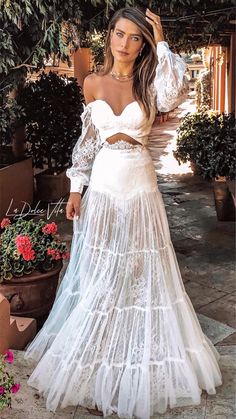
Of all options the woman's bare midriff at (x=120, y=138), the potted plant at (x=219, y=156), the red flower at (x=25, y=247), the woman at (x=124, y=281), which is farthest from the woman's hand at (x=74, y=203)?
the potted plant at (x=219, y=156)

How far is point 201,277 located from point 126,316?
2.12m

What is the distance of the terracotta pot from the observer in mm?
3268

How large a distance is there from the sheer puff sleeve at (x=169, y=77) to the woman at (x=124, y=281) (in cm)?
1

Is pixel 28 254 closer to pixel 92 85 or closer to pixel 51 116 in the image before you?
pixel 92 85

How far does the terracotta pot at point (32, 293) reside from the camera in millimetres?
3268

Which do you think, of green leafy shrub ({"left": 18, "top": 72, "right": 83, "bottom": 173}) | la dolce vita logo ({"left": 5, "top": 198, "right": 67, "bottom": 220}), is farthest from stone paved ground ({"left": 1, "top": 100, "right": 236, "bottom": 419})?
green leafy shrub ({"left": 18, "top": 72, "right": 83, "bottom": 173})

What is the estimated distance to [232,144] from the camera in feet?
21.3

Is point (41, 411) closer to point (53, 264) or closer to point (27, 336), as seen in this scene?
point (27, 336)

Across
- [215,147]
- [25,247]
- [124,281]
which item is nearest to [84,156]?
[124,281]

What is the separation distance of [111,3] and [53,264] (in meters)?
1.92

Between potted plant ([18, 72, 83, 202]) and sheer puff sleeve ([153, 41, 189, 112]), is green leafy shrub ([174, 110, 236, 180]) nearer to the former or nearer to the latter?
potted plant ([18, 72, 83, 202])

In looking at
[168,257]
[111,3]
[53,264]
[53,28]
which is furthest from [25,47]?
[168,257]

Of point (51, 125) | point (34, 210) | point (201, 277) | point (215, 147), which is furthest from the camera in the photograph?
point (51, 125)

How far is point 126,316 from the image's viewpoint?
2596 millimetres
